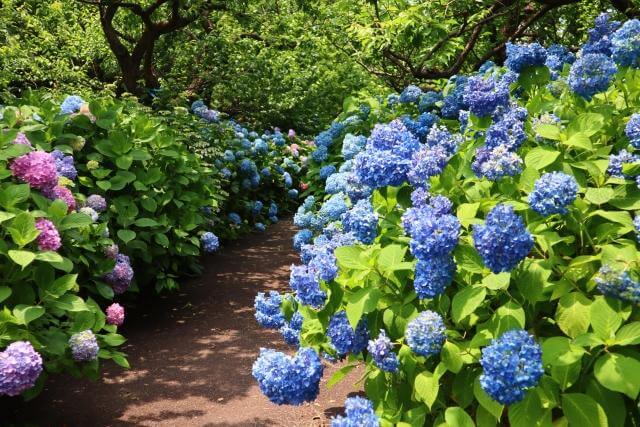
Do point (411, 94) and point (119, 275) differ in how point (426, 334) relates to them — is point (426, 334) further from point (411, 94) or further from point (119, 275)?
point (411, 94)

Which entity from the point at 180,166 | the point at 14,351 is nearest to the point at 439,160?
the point at 14,351

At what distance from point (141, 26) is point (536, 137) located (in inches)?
393

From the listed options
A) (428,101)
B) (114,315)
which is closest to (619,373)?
(114,315)

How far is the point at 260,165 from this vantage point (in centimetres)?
954

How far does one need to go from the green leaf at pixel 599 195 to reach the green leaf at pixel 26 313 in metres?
2.47

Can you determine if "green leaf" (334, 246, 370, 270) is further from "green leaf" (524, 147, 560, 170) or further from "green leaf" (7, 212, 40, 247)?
"green leaf" (7, 212, 40, 247)

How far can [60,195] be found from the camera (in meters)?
3.68

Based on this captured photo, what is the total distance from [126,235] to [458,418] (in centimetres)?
356

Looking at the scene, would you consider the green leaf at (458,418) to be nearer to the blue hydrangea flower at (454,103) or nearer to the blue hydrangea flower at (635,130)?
the blue hydrangea flower at (635,130)

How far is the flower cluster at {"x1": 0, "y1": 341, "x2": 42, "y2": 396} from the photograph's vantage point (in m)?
2.72

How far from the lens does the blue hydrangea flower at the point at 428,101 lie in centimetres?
482

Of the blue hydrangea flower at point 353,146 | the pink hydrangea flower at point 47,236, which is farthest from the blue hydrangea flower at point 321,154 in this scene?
the pink hydrangea flower at point 47,236

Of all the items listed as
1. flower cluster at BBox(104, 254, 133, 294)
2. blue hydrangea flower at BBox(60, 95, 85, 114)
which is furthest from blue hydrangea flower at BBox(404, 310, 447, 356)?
blue hydrangea flower at BBox(60, 95, 85, 114)

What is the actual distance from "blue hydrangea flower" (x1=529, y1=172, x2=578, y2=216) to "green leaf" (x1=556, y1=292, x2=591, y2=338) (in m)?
0.25
